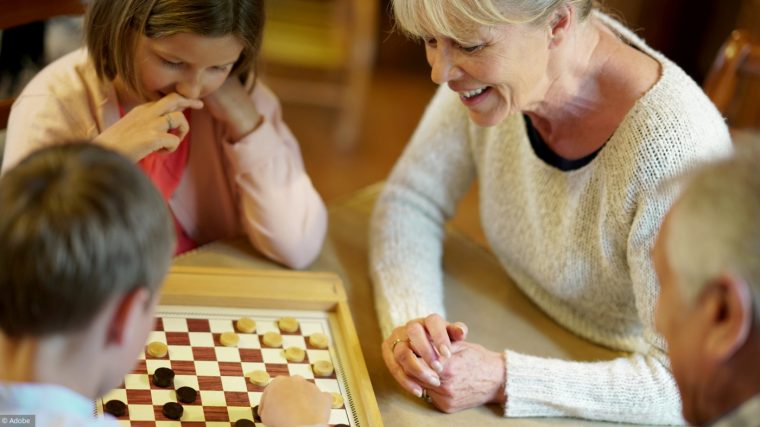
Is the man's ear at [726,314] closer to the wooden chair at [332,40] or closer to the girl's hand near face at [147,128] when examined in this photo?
the girl's hand near face at [147,128]

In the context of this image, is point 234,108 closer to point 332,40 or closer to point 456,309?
point 456,309

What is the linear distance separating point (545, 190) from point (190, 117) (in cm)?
69

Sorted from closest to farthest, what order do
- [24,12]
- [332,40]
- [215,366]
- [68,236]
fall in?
1. [68,236]
2. [215,366]
3. [24,12]
4. [332,40]

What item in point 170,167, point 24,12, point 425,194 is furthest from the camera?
point 425,194

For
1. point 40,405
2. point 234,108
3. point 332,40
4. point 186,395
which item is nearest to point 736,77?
point 234,108

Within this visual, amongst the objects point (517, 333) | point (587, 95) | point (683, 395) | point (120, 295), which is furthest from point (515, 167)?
point (120, 295)

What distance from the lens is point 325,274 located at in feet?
5.34

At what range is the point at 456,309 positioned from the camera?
1.69 meters

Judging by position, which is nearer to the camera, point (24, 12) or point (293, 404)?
point (293, 404)

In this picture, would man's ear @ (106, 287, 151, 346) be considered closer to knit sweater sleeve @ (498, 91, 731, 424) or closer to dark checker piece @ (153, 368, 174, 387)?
dark checker piece @ (153, 368, 174, 387)

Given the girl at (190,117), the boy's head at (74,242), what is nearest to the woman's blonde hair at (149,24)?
the girl at (190,117)

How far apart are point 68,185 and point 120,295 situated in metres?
0.13

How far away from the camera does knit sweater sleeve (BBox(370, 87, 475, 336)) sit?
1.75 meters

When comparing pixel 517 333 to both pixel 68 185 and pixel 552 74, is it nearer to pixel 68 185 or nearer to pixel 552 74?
pixel 552 74
